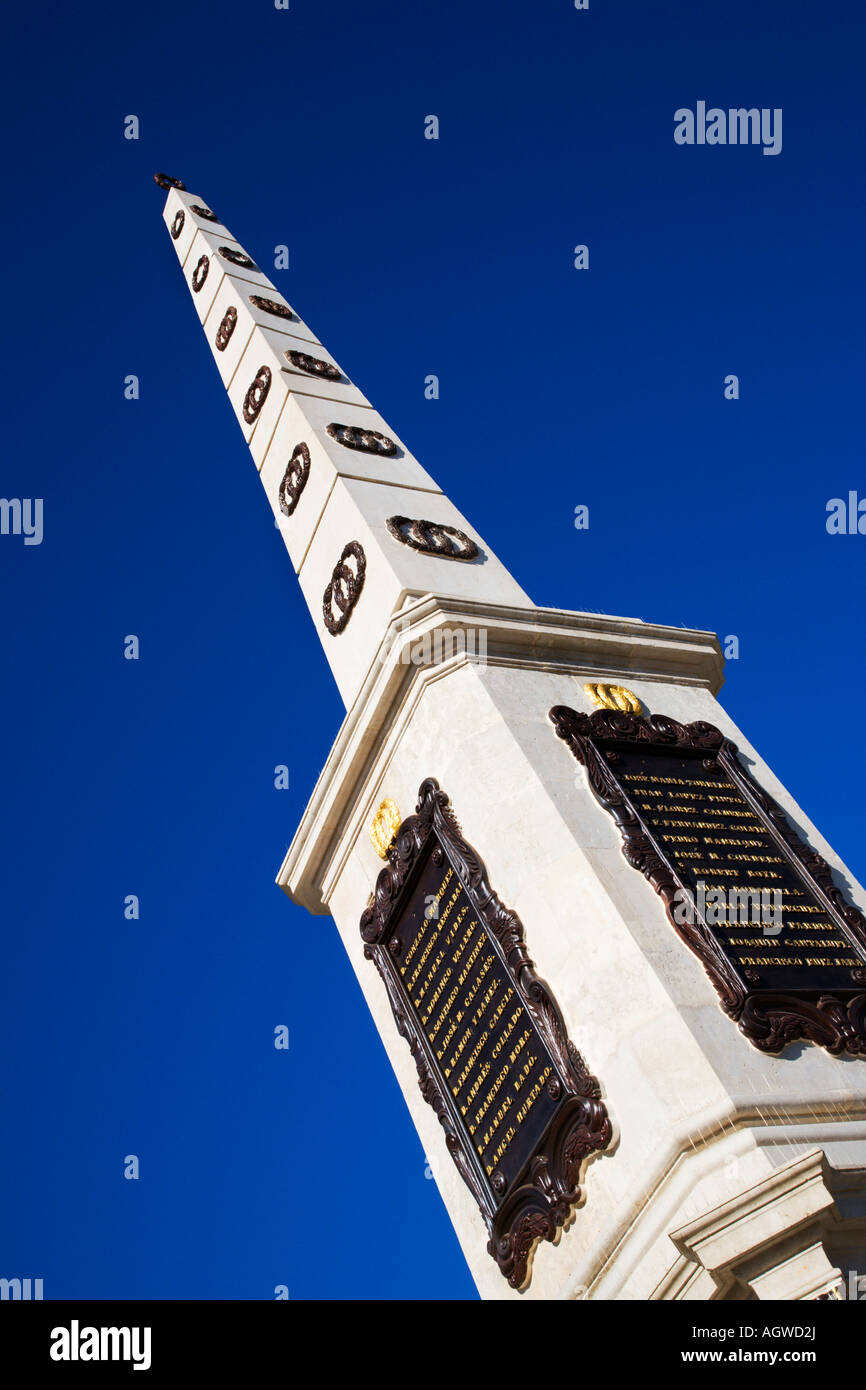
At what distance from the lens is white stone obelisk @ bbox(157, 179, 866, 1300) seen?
759 centimetres

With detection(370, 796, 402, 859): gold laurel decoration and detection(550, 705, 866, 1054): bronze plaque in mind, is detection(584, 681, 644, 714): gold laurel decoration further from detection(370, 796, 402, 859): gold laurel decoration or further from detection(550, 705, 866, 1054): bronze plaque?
detection(370, 796, 402, 859): gold laurel decoration

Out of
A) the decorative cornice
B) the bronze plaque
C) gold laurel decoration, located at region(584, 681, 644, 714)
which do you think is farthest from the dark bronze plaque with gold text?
gold laurel decoration, located at region(584, 681, 644, 714)

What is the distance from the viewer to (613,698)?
459 inches

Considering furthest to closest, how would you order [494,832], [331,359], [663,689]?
[331,359] → [663,689] → [494,832]

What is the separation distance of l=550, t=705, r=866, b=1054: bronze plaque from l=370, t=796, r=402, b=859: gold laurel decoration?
1.89m

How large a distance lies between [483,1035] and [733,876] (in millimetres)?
2422

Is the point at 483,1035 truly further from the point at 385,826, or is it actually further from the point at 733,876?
the point at 385,826

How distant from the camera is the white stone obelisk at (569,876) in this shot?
759 cm

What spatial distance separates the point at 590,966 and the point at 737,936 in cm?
119

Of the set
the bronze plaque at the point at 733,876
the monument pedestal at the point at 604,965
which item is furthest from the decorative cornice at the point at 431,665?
the bronze plaque at the point at 733,876

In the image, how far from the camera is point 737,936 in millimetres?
9250

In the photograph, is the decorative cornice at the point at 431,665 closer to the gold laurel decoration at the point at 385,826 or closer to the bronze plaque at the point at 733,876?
the gold laurel decoration at the point at 385,826
